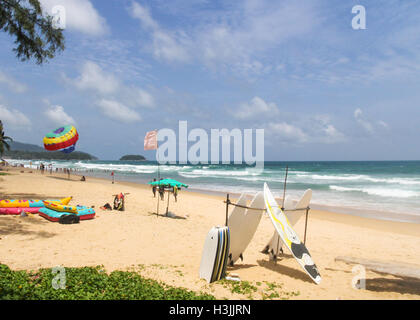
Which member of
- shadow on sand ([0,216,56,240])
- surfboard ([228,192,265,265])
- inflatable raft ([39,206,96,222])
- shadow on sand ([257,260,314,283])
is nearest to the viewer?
shadow on sand ([257,260,314,283])

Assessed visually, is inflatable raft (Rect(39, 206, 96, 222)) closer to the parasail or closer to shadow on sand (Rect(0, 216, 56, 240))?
shadow on sand (Rect(0, 216, 56, 240))

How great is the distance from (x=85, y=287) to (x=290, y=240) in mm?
4157

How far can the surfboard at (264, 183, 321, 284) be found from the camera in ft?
19.7

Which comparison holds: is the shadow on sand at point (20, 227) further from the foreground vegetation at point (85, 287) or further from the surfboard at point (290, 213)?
the surfboard at point (290, 213)

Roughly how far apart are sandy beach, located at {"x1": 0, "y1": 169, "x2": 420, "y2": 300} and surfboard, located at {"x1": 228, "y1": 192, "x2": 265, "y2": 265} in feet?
1.56

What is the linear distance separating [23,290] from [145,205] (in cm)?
1150

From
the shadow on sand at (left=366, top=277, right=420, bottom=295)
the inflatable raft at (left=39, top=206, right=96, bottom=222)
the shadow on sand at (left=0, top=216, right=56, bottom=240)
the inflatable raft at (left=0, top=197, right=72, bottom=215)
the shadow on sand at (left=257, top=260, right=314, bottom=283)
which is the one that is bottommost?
the shadow on sand at (left=257, top=260, right=314, bottom=283)

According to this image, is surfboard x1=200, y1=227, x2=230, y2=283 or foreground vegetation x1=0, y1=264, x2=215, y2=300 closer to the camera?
foreground vegetation x1=0, y1=264, x2=215, y2=300

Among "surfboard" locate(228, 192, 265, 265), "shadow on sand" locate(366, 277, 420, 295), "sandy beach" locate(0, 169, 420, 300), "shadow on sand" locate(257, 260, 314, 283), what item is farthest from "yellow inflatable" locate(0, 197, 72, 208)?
"shadow on sand" locate(366, 277, 420, 295)

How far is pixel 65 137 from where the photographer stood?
2145 centimetres

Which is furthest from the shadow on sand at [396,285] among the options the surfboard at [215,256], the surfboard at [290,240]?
the surfboard at [215,256]

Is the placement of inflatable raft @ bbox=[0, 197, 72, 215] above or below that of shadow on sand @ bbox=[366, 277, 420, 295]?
above
